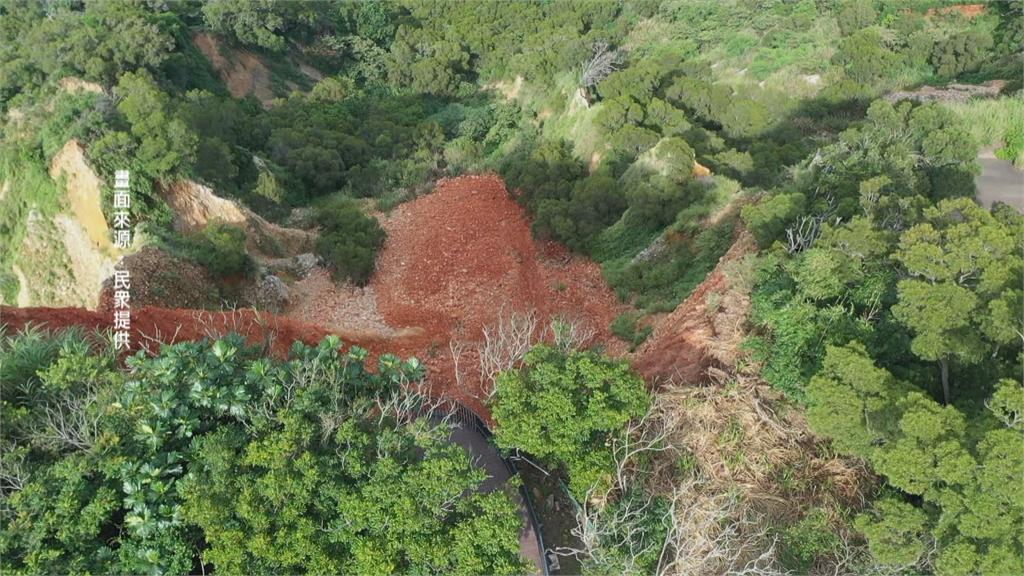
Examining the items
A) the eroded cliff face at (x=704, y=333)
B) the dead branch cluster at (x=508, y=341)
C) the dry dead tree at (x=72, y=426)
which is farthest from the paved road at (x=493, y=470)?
the dry dead tree at (x=72, y=426)

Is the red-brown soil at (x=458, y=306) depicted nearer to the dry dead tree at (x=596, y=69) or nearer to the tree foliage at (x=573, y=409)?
the tree foliage at (x=573, y=409)

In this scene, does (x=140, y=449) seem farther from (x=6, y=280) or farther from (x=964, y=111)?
(x=964, y=111)

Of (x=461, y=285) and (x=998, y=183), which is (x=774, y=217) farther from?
(x=461, y=285)

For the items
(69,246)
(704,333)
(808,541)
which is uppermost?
(69,246)

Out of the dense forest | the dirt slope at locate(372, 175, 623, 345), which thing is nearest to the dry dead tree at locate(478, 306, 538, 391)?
the dense forest

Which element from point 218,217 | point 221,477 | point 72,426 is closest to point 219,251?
point 218,217

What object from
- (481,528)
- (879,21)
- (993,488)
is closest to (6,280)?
(481,528)

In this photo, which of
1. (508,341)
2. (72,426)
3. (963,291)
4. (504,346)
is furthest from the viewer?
(504,346)
